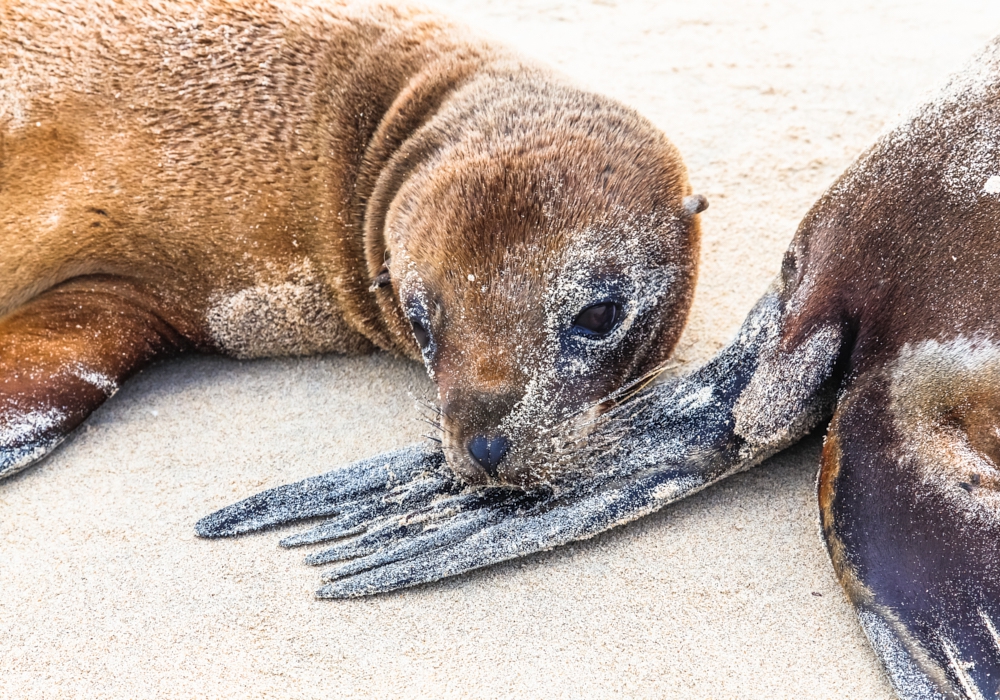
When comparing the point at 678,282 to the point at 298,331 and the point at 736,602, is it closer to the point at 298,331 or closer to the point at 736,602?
the point at 736,602

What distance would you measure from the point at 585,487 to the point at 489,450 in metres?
0.32

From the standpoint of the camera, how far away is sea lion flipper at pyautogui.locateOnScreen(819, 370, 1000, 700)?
7.36ft

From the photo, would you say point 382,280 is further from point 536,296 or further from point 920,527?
point 920,527

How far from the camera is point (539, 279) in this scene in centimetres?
287

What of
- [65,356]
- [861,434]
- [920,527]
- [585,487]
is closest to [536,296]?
[585,487]

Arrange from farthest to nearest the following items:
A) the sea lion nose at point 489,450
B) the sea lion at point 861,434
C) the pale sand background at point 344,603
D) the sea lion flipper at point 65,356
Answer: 1. the sea lion flipper at point 65,356
2. the sea lion nose at point 489,450
3. the pale sand background at point 344,603
4. the sea lion at point 861,434

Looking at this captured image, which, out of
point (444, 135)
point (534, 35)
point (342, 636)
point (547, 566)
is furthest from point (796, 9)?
point (342, 636)

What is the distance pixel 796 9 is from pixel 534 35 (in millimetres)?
1563

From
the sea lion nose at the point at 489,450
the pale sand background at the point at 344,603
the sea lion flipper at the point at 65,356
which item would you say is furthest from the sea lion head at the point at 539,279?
the sea lion flipper at the point at 65,356

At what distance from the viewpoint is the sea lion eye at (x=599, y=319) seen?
2.92 meters

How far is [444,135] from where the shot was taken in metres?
3.36

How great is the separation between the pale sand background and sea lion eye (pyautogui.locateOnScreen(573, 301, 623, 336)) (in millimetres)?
553

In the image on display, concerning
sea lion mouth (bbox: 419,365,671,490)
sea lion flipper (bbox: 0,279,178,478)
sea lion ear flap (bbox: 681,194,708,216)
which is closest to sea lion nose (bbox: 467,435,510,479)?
sea lion mouth (bbox: 419,365,671,490)

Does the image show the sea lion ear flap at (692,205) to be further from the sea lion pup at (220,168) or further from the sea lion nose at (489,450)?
the sea lion nose at (489,450)
